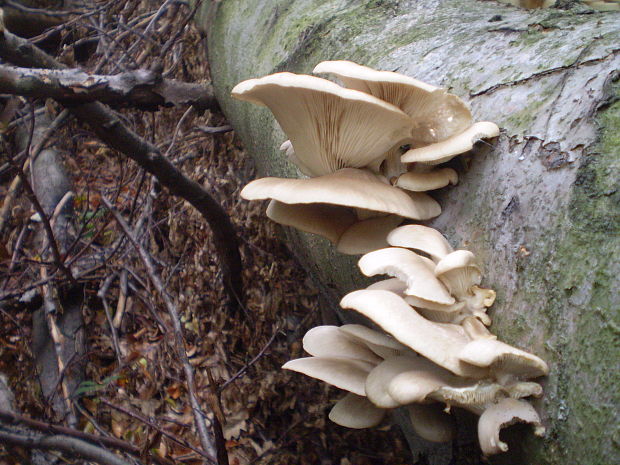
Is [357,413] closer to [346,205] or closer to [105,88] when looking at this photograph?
[346,205]

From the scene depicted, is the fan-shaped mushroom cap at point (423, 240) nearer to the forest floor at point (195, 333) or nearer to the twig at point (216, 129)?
the forest floor at point (195, 333)

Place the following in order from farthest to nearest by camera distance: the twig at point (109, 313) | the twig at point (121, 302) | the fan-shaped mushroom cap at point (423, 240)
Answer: the twig at point (121, 302) → the twig at point (109, 313) → the fan-shaped mushroom cap at point (423, 240)

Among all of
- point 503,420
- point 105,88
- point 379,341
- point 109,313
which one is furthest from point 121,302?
point 503,420

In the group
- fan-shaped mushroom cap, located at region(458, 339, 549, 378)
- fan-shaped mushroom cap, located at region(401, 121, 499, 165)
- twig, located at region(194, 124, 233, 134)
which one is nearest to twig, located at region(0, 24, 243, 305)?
twig, located at region(194, 124, 233, 134)

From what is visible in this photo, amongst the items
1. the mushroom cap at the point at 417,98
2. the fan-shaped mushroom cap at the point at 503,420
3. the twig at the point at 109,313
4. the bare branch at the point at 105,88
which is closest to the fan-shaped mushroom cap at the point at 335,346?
the fan-shaped mushroom cap at the point at 503,420

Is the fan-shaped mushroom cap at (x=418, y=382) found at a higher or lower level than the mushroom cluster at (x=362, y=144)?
lower

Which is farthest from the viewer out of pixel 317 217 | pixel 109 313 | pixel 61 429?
pixel 109 313

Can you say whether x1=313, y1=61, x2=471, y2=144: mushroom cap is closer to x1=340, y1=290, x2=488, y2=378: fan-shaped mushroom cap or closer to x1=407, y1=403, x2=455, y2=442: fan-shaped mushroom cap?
x1=340, y1=290, x2=488, y2=378: fan-shaped mushroom cap
